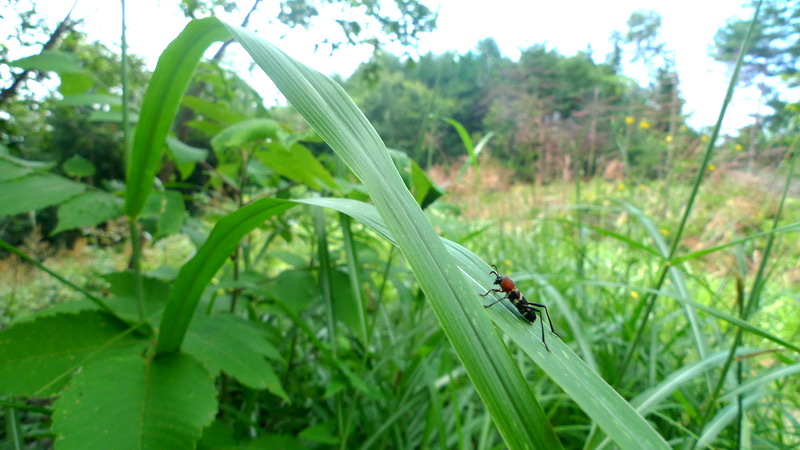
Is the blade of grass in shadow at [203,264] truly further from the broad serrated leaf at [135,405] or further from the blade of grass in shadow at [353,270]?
the blade of grass in shadow at [353,270]

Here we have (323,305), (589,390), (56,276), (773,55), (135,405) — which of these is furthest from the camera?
(773,55)

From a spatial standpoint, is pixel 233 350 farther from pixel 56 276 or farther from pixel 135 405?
pixel 56 276

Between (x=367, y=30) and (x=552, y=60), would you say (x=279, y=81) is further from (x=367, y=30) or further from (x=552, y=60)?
(x=552, y=60)

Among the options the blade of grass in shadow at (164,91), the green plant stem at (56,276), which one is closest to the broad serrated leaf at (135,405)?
the green plant stem at (56,276)

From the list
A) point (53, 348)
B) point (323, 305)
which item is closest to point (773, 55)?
point (323, 305)

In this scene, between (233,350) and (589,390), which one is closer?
(589,390)

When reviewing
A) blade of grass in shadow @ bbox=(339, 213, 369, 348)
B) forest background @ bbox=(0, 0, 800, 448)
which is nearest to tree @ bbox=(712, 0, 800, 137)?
forest background @ bbox=(0, 0, 800, 448)

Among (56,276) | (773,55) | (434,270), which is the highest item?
(773,55)
